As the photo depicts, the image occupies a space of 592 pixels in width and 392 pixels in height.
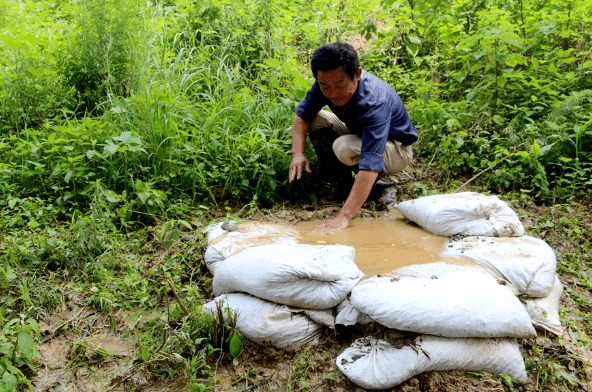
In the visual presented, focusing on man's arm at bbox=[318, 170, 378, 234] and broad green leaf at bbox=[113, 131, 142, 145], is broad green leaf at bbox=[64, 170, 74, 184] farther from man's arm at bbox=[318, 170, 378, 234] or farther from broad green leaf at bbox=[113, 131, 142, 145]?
man's arm at bbox=[318, 170, 378, 234]

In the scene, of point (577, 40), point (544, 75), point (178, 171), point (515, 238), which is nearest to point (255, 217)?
point (178, 171)

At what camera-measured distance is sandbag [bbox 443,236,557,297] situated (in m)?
1.97

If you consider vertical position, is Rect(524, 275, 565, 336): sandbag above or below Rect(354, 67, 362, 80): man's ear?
below

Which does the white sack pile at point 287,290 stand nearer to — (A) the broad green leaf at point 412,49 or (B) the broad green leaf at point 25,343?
(B) the broad green leaf at point 25,343

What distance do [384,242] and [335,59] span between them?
1131 mm

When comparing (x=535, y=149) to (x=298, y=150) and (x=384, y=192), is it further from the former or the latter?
(x=298, y=150)

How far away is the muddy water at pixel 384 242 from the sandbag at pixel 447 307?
299 mm

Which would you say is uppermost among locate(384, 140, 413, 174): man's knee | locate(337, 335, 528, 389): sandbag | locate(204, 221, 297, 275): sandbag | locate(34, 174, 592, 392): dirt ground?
locate(384, 140, 413, 174): man's knee

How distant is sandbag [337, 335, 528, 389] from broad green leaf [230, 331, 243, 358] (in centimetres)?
46

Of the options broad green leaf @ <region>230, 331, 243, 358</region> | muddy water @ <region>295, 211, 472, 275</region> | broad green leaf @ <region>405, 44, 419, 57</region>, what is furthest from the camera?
broad green leaf @ <region>405, 44, 419, 57</region>

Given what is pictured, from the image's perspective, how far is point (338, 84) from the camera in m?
2.40

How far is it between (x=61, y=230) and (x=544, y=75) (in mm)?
4170

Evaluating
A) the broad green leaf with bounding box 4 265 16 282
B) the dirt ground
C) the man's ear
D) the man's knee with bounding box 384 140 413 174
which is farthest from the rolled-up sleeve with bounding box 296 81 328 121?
the broad green leaf with bounding box 4 265 16 282

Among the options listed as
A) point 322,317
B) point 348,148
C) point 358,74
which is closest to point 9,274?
point 322,317
